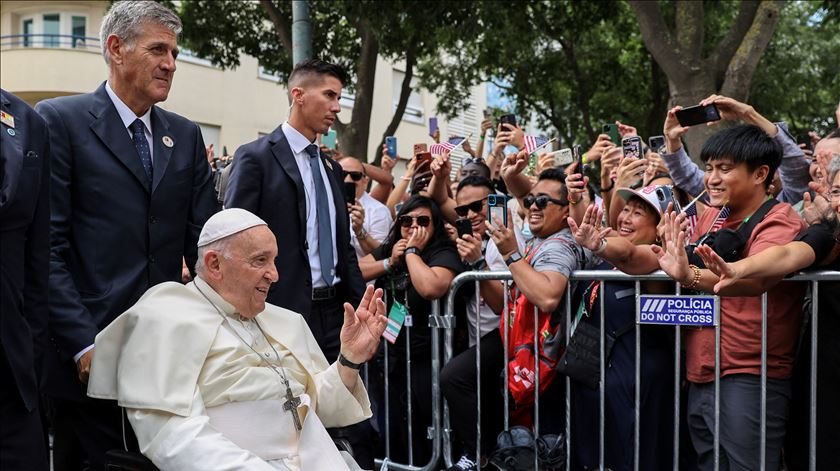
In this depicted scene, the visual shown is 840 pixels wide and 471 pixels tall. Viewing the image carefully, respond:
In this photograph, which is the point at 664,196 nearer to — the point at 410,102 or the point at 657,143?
the point at 657,143

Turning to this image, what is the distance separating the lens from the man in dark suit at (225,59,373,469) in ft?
14.9

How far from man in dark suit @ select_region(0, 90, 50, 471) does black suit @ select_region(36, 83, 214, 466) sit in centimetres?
45

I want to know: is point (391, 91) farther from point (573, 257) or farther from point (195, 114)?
point (573, 257)

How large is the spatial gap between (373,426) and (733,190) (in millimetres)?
3020

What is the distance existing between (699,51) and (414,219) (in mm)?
5027

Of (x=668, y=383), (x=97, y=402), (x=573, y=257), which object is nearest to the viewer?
(x=97, y=402)

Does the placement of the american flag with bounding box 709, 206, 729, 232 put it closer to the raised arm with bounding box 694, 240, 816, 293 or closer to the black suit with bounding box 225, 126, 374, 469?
the raised arm with bounding box 694, 240, 816, 293

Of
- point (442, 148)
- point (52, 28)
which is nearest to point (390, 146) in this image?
point (442, 148)

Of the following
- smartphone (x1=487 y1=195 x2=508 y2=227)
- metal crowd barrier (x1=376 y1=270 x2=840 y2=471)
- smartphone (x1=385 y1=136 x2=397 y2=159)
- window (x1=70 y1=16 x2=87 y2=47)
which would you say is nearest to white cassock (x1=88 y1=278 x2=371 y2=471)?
metal crowd barrier (x1=376 y1=270 x2=840 y2=471)

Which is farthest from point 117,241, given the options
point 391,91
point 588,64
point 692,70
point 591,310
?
point 391,91

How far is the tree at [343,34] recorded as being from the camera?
11852 mm

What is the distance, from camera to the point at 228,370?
132 inches

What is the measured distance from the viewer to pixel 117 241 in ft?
11.7

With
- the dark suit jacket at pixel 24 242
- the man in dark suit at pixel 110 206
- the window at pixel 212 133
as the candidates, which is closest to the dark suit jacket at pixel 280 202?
the man in dark suit at pixel 110 206
